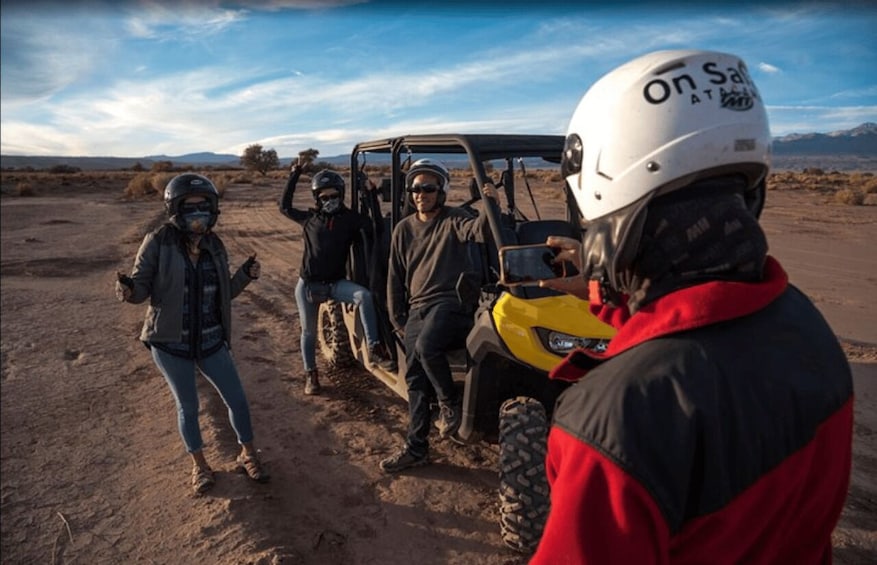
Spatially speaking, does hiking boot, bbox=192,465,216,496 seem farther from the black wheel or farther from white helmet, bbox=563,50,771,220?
white helmet, bbox=563,50,771,220

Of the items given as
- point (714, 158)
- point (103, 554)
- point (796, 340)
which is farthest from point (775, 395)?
point (103, 554)

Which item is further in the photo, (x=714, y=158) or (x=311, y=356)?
(x=311, y=356)

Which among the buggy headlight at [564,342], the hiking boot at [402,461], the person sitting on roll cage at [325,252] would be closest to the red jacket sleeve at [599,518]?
the buggy headlight at [564,342]

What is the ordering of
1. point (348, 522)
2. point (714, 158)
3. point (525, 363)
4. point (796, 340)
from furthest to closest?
point (348, 522) < point (525, 363) < point (714, 158) < point (796, 340)

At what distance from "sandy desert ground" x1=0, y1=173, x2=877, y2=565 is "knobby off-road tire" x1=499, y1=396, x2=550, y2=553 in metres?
0.22

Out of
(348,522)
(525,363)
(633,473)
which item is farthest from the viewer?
(348,522)

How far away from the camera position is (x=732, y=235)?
1036 millimetres

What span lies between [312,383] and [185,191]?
236 centimetres

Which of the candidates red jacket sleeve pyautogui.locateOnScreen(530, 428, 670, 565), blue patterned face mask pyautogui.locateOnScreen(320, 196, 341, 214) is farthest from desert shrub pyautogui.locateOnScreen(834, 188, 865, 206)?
red jacket sleeve pyautogui.locateOnScreen(530, 428, 670, 565)

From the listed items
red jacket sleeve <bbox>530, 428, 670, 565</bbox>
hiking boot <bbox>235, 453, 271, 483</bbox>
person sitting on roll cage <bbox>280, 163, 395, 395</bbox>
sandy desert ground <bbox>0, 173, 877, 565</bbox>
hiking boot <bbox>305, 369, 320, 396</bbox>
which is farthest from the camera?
hiking boot <bbox>305, 369, 320, 396</bbox>

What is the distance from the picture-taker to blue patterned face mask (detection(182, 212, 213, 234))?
3.65 m

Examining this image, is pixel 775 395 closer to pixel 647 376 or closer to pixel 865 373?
pixel 647 376

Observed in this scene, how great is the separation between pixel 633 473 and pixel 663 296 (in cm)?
33

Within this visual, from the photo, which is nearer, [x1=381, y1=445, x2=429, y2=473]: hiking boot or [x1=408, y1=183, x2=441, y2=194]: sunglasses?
[x1=381, y1=445, x2=429, y2=473]: hiking boot
